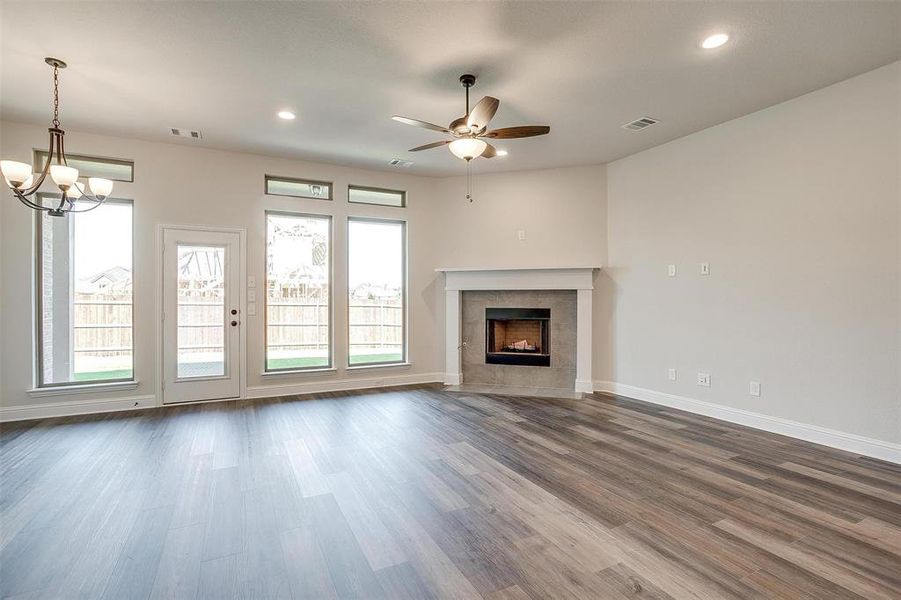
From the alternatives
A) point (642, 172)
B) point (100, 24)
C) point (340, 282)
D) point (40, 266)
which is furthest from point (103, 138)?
point (642, 172)

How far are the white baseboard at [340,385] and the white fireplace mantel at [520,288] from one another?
0.40 m

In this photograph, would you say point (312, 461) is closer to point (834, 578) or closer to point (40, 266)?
point (834, 578)

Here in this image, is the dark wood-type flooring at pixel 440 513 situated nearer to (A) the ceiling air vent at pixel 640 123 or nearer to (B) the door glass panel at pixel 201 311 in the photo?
(B) the door glass panel at pixel 201 311

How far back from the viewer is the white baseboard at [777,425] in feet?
10.6

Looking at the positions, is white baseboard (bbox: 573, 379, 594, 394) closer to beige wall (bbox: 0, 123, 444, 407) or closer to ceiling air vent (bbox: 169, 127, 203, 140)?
beige wall (bbox: 0, 123, 444, 407)

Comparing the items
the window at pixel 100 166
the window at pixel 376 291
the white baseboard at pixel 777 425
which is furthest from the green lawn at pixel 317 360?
the white baseboard at pixel 777 425

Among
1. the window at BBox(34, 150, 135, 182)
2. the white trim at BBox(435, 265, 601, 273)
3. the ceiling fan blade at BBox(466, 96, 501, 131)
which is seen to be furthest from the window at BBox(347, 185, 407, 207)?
the ceiling fan blade at BBox(466, 96, 501, 131)

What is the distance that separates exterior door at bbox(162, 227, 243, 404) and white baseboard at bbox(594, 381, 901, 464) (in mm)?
4987

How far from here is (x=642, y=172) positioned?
5.15m

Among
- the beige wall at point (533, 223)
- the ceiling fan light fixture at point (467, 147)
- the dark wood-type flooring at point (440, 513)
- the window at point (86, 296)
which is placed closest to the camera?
the dark wood-type flooring at point (440, 513)

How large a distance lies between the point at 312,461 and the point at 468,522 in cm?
144

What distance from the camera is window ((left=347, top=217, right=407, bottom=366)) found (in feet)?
19.2

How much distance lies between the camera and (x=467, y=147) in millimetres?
3236

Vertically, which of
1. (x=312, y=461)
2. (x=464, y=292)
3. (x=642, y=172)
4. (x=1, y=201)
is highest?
(x=642, y=172)
